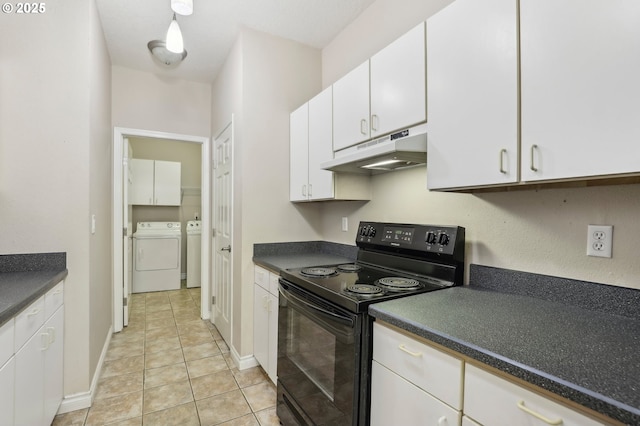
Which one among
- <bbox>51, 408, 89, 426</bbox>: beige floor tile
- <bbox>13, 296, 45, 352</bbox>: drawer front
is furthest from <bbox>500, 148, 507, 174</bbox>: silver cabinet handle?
<bbox>51, 408, 89, 426</bbox>: beige floor tile

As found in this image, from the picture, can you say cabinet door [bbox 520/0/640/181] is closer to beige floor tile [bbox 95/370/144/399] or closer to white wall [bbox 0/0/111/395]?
white wall [bbox 0/0/111/395]

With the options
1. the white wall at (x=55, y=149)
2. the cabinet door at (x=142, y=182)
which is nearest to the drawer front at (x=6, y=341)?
the white wall at (x=55, y=149)

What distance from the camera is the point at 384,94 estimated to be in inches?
64.0

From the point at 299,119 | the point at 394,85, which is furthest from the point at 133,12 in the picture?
the point at 394,85

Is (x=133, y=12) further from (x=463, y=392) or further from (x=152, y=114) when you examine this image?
(x=463, y=392)

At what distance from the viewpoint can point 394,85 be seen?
61.6 inches

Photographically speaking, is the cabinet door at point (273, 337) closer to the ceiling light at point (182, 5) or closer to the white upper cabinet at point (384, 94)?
the white upper cabinet at point (384, 94)

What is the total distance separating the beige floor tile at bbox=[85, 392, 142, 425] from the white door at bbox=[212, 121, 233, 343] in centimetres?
84

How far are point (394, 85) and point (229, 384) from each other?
224cm

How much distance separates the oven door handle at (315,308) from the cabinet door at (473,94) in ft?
2.29

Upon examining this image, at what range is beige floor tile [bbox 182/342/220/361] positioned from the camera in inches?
103

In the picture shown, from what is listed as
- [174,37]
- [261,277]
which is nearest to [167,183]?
[174,37]

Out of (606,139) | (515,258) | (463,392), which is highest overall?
(606,139)

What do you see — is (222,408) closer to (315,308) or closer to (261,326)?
(261,326)
